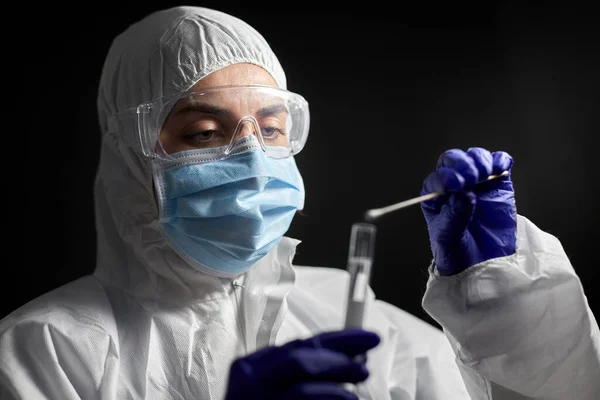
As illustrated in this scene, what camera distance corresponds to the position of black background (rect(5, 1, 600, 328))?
2.23 meters

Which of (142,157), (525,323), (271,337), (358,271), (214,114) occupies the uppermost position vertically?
(214,114)

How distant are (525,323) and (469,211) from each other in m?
0.28

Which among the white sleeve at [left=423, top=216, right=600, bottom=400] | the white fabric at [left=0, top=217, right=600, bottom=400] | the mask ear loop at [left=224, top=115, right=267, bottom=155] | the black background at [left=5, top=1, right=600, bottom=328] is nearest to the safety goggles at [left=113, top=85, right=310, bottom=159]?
the mask ear loop at [left=224, top=115, right=267, bottom=155]

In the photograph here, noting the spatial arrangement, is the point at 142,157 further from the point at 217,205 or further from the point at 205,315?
the point at 205,315

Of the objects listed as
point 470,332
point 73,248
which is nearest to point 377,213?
point 470,332

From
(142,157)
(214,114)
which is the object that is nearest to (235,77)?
(214,114)

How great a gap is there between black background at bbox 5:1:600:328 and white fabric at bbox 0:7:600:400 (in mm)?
551

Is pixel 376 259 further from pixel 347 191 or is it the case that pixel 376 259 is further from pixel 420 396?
pixel 420 396

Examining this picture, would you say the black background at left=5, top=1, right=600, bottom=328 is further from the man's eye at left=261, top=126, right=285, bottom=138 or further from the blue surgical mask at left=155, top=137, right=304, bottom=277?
the blue surgical mask at left=155, top=137, right=304, bottom=277

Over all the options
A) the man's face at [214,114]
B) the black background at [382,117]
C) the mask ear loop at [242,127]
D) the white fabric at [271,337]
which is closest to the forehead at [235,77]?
the man's face at [214,114]

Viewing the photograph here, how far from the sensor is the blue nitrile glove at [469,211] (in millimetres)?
1380

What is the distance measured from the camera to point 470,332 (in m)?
1.44

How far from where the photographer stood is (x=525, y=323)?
4.70 feet

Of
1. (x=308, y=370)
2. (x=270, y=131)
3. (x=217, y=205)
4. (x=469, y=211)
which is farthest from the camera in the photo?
(x=270, y=131)
